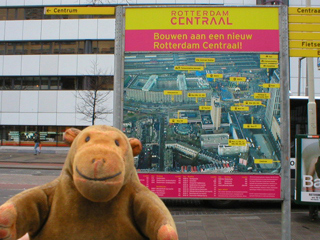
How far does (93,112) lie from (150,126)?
67.3 ft

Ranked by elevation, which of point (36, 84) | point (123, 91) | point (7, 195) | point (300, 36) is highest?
point (36, 84)

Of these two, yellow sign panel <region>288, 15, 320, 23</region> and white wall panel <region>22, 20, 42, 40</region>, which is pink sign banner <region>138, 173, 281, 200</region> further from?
white wall panel <region>22, 20, 42, 40</region>

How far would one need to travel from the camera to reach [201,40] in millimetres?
4590

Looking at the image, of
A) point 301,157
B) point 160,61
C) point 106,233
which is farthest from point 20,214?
point 301,157

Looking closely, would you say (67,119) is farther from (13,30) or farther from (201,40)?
(201,40)

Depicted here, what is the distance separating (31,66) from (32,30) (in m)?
3.40

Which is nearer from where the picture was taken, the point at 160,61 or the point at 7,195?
the point at 160,61

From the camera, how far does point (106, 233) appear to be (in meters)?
2.30

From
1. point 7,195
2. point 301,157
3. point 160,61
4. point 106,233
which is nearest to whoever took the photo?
point 106,233

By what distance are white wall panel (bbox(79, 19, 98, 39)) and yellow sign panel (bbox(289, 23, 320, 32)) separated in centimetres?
2476

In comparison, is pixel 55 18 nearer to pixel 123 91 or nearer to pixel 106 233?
pixel 123 91

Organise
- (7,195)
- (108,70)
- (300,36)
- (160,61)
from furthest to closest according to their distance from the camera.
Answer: (108,70) < (7,195) < (160,61) < (300,36)

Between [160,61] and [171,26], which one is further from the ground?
[171,26]

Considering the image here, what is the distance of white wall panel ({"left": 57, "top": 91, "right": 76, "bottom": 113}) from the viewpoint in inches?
1065
